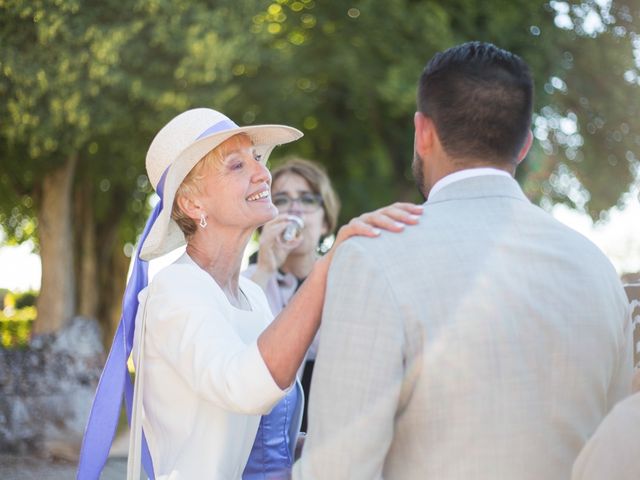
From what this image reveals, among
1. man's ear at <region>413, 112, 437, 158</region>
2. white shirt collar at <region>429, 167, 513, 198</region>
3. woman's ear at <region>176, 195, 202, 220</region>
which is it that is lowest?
woman's ear at <region>176, 195, 202, 220</region>

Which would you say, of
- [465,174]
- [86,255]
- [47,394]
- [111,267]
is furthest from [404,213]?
[111,267]

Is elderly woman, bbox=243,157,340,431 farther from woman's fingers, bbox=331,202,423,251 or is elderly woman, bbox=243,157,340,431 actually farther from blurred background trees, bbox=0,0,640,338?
blurred background trees, bbox=0,0,640,338

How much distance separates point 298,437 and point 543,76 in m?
11.6

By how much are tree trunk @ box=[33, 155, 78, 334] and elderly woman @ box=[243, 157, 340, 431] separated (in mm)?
9353

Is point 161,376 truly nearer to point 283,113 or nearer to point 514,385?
point 514,385

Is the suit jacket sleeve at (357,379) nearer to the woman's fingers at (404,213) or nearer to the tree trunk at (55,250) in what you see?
the woman's fingers at (404,213)

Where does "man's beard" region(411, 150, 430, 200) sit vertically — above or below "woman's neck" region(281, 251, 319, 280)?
above

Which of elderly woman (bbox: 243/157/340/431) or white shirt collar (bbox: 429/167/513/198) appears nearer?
white shirt collar (bbox: 429/167/513/198)

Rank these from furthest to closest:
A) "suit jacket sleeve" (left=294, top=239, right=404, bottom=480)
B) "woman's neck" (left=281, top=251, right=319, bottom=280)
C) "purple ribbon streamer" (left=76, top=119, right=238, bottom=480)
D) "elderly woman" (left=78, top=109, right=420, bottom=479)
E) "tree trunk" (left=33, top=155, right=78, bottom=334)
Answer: "tree trunk" (left=33, top=155, right=78, bottom=334), "woman's neck" (left=281, top=251, right=319, bottom=280), "purple ribbon streamer" (left=76, top=119, right=238, bottom=480), "elderly woman" (left=78, top=109, right=420, bottom=479), "suit jacket sleeve" (left=294, top=239, right=404, bottom=480)

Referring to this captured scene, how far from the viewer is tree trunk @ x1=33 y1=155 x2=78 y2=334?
14.3 m

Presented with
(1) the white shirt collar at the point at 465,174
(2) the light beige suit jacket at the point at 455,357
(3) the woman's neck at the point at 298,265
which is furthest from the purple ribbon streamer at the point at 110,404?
(3) the woman's neck at the point at 298,265

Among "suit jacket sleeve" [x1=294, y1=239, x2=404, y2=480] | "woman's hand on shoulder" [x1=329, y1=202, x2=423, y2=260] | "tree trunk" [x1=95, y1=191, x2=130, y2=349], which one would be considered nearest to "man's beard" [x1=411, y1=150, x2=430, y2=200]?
"woman's hand on shoulder" [x1=329, y1=202, x2=423, y2=260]

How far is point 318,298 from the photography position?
7.76 feet

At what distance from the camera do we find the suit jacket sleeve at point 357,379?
2.01 metres
